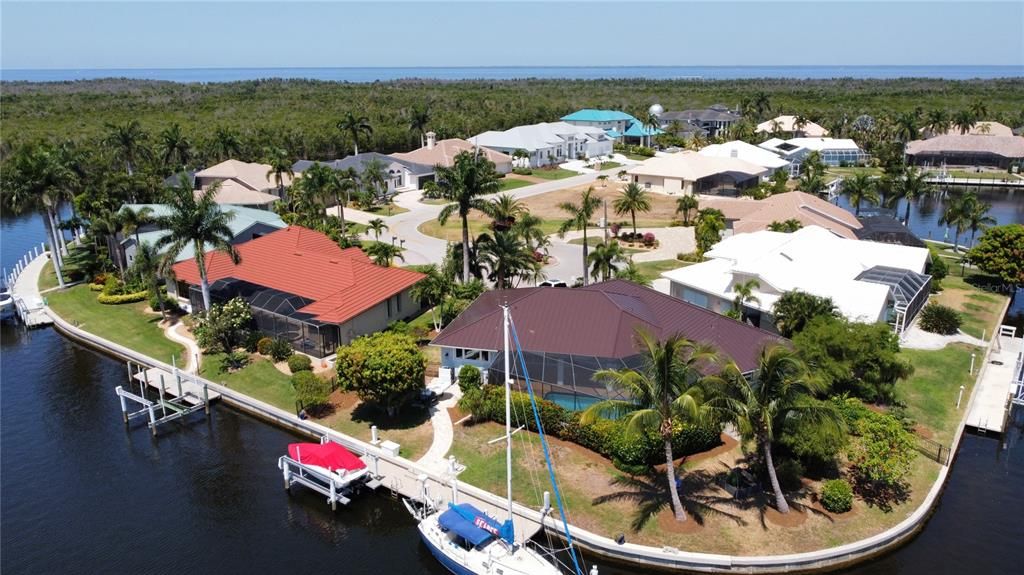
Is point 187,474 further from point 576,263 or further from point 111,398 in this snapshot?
point 576,263

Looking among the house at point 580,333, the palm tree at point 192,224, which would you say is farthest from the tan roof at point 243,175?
the house at point 580,333

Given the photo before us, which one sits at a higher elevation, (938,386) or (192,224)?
(192,224)

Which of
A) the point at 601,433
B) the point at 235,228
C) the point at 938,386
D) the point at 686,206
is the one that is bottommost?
the point at 938,386

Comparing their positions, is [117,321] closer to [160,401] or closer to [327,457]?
[160,401]

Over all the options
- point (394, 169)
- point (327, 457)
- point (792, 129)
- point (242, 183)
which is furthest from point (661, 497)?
point (792, 129)

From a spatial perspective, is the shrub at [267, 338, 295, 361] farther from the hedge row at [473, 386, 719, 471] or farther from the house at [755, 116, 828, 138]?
the house at [755, 116, 828, 138]

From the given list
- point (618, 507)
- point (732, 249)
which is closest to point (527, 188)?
point (732, 249)

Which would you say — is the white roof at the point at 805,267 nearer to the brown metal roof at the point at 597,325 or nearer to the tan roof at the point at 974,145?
the brown metal roof at the point at 597,325
